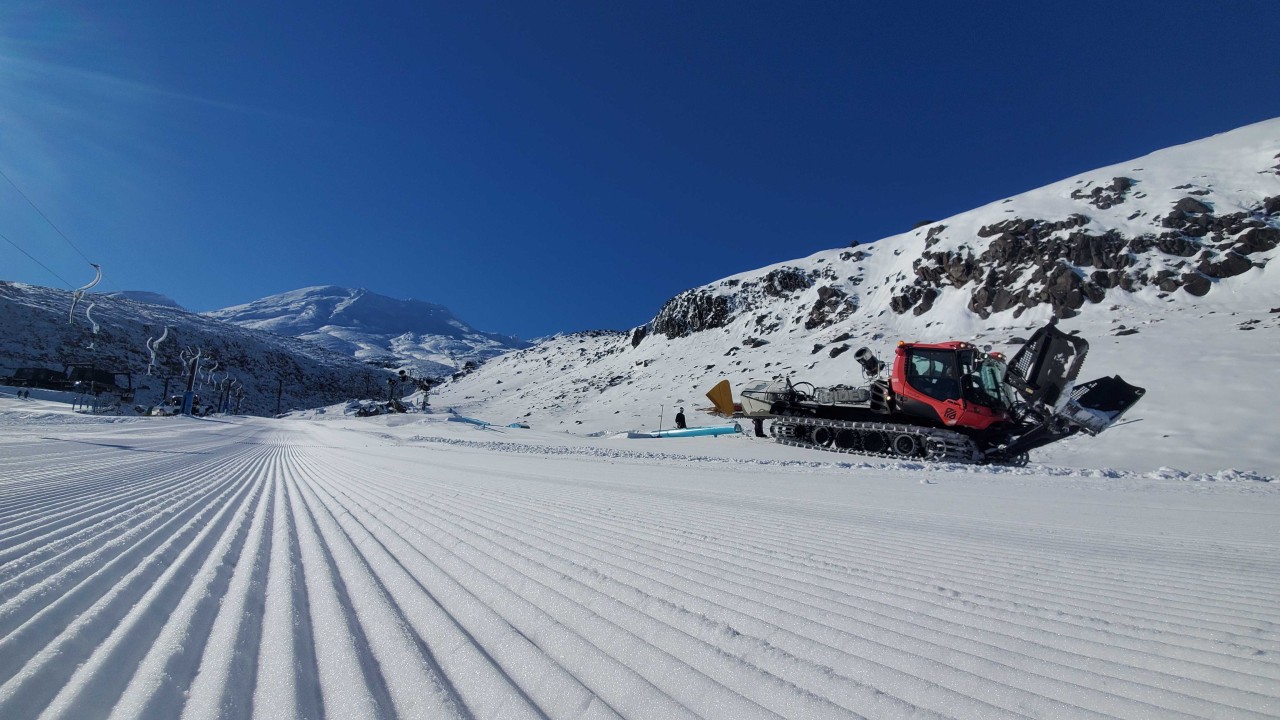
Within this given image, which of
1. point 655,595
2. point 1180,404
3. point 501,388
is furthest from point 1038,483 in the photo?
point 501,388

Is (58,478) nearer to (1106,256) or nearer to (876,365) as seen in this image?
(876,365)

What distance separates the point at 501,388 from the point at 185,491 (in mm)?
90472

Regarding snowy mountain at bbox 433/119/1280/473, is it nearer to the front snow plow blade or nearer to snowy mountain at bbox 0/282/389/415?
the front snow plow blade

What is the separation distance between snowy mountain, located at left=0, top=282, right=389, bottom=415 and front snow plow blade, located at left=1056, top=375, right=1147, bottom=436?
80.2m

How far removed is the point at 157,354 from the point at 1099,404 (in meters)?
139

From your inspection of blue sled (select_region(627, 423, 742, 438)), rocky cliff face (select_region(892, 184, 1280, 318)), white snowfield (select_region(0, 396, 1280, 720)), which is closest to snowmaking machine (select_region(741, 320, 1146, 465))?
blue sled (select_region(627, 423, 742, 438))

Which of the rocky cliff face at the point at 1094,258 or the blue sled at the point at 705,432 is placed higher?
the rocky cliff face at the point at 1094,258

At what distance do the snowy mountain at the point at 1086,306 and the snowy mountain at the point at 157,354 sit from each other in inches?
2341

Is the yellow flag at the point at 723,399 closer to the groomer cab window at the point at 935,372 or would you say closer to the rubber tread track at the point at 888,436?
the rubber tread track at the point at 888,436

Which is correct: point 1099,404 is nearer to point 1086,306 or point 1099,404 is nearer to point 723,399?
point 723,399

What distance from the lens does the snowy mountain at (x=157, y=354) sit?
8662 cm

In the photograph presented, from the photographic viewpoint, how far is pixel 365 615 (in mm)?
2533

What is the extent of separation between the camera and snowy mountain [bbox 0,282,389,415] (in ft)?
284

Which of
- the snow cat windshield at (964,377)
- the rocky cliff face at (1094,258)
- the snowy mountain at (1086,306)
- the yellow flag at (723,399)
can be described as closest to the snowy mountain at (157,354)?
the snowy mountain at (1086,306)
